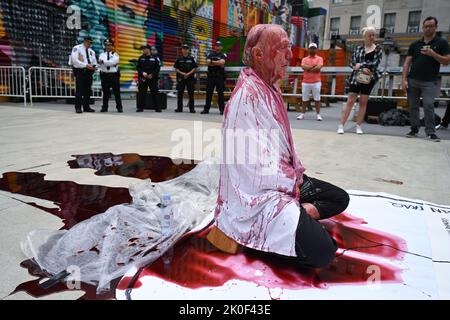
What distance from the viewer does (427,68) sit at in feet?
18.2

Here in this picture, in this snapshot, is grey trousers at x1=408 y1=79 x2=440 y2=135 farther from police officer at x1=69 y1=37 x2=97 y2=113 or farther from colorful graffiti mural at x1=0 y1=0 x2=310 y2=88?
colorful graffiti mural at x1=0 y1=0 x2=310 y2=88

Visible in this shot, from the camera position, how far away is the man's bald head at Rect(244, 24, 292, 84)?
5.60 ft

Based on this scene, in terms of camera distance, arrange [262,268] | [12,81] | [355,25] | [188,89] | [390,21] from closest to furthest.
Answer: [262,268]
[188,89]
[12,81]
[390,21]
[355,25]

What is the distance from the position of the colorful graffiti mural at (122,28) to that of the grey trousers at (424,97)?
10593 millimetres

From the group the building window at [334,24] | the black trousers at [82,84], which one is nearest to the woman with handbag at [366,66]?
the black trousers at [82,84]

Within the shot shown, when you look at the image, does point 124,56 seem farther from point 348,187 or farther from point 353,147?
point 348,187

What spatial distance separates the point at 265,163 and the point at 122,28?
1379 cm

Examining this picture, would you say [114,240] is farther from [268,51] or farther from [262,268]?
[268,51]

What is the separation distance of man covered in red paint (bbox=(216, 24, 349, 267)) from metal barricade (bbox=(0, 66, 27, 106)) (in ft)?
34.1

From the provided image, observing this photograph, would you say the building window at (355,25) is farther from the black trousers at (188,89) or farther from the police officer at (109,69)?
the police officer at (109,69)

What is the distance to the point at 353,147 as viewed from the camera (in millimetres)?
5160

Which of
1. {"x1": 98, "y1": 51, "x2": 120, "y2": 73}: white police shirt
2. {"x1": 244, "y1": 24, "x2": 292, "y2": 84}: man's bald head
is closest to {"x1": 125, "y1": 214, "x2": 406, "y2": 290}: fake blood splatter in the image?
{"x1": 244, "y1": 24, "x2": 292, "y2": 84}: man's bald head

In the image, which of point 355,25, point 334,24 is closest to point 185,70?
Result: point 355,25

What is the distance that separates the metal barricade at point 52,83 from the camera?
35.3 feet
